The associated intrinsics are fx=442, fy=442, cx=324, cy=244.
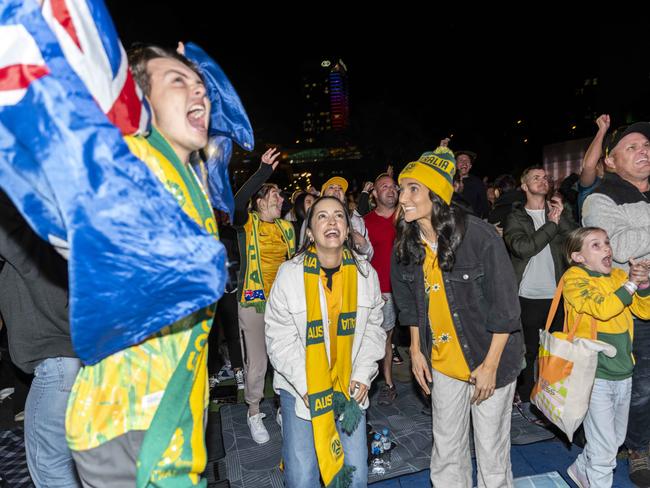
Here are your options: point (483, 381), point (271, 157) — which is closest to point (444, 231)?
point (483, 381)

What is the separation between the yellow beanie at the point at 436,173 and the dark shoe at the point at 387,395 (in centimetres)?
292

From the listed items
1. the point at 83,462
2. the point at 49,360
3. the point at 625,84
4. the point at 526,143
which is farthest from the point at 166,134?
the point at 526,143

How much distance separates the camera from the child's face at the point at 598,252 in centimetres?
309

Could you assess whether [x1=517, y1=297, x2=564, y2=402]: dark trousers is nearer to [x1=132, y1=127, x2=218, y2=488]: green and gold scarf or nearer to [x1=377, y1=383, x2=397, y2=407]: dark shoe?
[x1=377, y1=383, x2=397, y2=407]: dark shoe

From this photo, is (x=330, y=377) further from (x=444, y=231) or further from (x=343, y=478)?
(x=444, y=231)

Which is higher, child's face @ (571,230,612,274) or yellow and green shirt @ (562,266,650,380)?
child's face @ (571,230,612,274)

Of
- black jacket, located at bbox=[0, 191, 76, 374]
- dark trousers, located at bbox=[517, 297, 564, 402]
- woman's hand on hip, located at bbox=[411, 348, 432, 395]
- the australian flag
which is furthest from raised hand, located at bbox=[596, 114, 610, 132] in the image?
black jacket, located at bbox=[0, 191, 76, 374]

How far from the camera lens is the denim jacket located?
103 inches

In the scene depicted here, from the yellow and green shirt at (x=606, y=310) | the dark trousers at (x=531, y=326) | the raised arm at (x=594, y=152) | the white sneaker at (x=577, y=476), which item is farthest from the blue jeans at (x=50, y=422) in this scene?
the raised arm at (x=594, y=152)

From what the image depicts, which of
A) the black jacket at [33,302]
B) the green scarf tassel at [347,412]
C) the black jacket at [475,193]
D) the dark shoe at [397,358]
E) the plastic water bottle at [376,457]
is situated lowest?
the plastic water bottle at [376,457]

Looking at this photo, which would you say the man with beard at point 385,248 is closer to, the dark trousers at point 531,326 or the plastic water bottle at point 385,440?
the plastic water bottle at point 385,440

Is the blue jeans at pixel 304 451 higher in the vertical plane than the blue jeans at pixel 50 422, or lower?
lower

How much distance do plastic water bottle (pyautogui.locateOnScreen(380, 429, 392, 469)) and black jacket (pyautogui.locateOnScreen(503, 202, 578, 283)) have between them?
2037mm

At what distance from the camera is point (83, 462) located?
4.16ft
